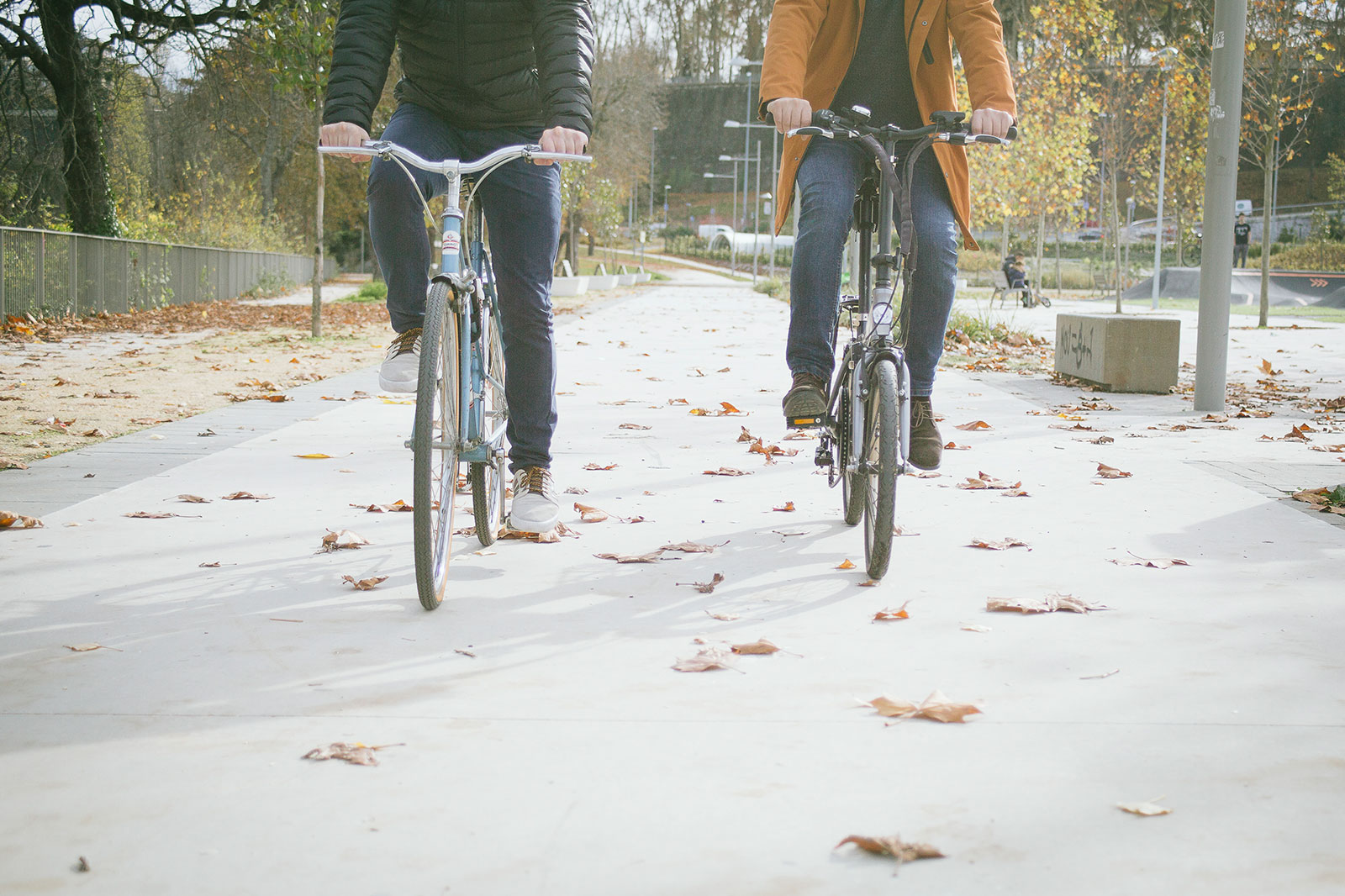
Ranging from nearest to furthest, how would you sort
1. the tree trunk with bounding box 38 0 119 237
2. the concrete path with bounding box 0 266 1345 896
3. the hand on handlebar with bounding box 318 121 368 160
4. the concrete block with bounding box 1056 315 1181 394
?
the concrete path with bounding box 0 266 1345 896, the hand on handlebar with bounding box 318 121 368 160, the concrete block with bounding box 1056 315 1181 394, the tree trunk with bounding box 38 0 119 237

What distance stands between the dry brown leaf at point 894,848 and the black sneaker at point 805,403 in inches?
88.5

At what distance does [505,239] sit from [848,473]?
4.39 ft

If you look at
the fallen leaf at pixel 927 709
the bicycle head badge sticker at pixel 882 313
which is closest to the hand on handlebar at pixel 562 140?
the bicycle head badge sticker at pixel 882 313

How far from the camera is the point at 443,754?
2430 millimetres

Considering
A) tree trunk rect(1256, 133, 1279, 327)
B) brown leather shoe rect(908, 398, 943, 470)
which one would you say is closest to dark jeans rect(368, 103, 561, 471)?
brown leather shoe rect(908, 398, 943, 470)

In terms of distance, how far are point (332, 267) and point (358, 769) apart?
175 ft

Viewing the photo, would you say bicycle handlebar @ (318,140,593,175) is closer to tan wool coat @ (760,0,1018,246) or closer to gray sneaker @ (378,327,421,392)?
gray sneaker @ (378,327,421,392)

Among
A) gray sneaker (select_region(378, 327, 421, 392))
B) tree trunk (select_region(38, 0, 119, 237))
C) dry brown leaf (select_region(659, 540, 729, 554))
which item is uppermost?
tree trunk (select_region(38, 0, 119, 237))

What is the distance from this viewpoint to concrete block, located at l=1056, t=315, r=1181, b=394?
973cm

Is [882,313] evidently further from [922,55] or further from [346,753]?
[346,753]

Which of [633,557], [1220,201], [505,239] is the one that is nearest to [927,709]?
[633,557]

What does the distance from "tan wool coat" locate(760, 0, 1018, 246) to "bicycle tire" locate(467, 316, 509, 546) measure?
3.32 ft

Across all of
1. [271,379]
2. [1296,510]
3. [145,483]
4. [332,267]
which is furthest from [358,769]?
[332,267]

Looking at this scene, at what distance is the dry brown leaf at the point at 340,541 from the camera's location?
4195 mm
